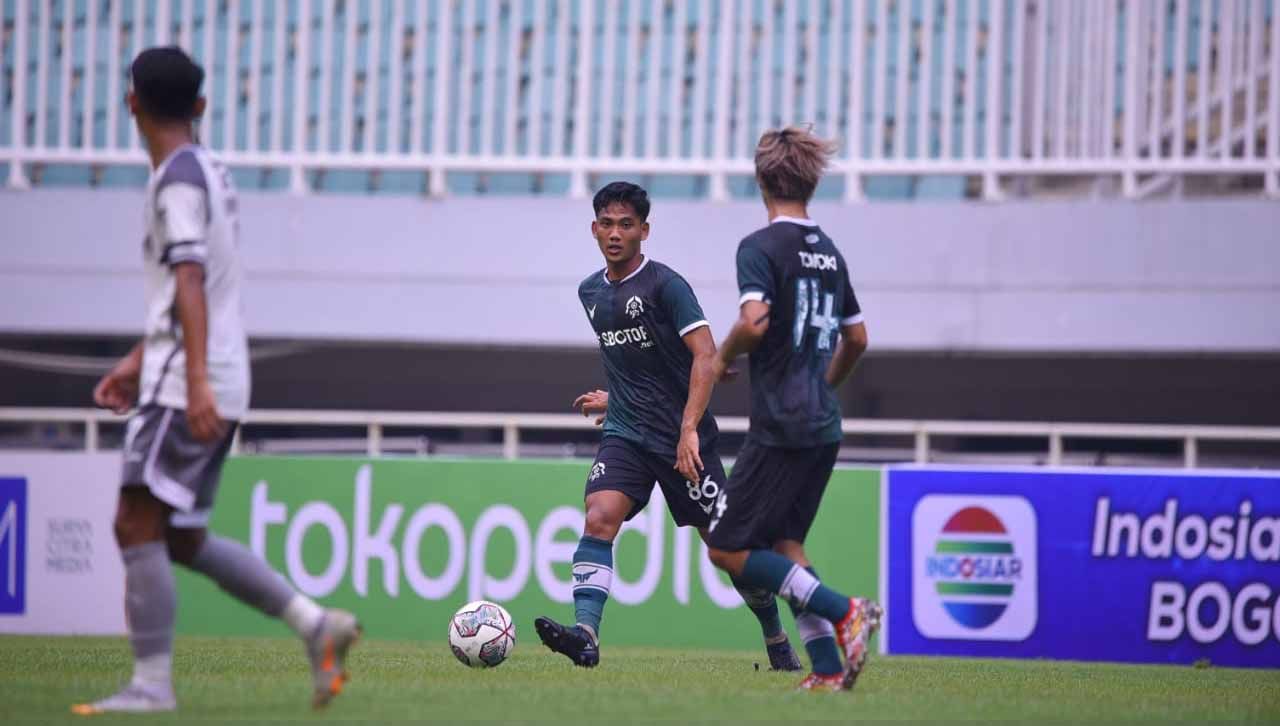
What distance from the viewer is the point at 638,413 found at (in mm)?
8148

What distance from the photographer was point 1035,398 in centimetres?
1809

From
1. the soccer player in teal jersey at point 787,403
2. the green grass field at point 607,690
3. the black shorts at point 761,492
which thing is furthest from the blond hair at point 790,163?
the green grass field at point 607,690

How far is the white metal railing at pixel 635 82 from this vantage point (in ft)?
54.4

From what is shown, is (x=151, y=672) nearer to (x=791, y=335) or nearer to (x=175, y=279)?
(x=175, y=279)

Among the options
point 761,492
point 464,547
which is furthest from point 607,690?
point 464,547

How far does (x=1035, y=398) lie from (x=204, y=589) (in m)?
8.79

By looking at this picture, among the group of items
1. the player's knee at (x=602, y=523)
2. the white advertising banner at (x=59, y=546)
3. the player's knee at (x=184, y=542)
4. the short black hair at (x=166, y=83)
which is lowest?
the white advertising banner at (x=59, y=546)

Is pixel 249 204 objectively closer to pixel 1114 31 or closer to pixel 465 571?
pixel 465 571

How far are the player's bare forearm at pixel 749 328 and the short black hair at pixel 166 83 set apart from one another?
1.96 meters

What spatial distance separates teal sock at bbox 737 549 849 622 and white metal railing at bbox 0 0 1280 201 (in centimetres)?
1024

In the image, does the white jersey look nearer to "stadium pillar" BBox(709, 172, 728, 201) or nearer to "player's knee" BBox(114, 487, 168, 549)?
"player's knee" BBox(114, 487, 168, 549)

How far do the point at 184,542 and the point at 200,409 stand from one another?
0.52 metres

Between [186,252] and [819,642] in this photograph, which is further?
[819,642]

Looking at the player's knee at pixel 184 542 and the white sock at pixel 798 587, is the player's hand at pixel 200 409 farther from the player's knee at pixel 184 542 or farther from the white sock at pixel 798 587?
the white sock at pixel 798 587
